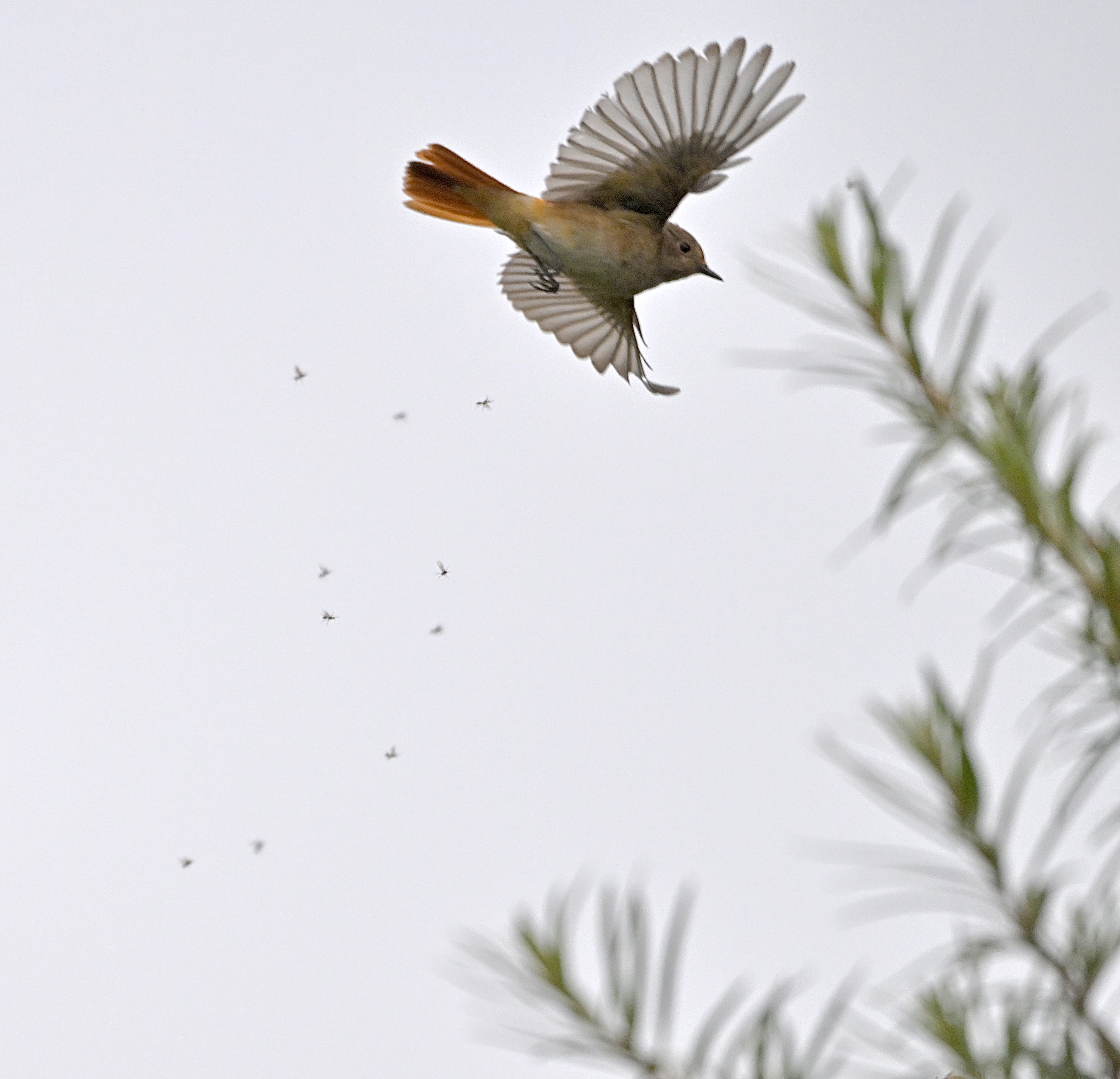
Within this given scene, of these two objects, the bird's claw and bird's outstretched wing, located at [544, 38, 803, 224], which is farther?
the bird's claw

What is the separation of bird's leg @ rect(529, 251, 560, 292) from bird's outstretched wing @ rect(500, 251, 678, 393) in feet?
0.06

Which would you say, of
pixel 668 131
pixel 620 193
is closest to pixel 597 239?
pixel 620 193

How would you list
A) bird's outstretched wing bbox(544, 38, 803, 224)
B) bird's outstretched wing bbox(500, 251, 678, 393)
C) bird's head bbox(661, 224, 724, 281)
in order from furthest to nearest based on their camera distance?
bird's outstretched wing bbox(500, 251, 678, 393) < bird's head bbox(661, 224, 724, 281) < bird's outstretched wing bbox(544, 38, 803, 224)

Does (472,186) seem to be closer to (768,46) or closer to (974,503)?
(768,46)

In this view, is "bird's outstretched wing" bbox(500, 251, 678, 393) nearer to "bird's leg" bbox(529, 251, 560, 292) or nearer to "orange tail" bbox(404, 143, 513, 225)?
"bird's leg" bbox(529, 251, 560, 292)

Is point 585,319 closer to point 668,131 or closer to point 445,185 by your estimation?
point 445,185

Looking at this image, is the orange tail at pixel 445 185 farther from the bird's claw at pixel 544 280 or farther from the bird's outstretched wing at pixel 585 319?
the bird's outstretched wing at pixel 585 319

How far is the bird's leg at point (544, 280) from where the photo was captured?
4.64 meters

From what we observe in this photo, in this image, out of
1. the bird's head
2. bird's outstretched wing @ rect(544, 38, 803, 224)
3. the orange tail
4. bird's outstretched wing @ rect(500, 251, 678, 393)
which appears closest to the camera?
bird's outstretched wing @ rect(544, 38, 803, 224)

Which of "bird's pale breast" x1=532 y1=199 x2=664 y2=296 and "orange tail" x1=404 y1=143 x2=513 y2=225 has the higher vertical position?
"orange tail" x1=404 y1=143 x2=513 y2=225

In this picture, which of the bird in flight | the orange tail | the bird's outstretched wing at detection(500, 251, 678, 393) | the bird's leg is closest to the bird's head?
the bird in flight

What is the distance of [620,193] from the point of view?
4445 mm

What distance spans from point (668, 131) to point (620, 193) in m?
0.37

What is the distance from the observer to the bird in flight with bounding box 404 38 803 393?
12.9 ft
